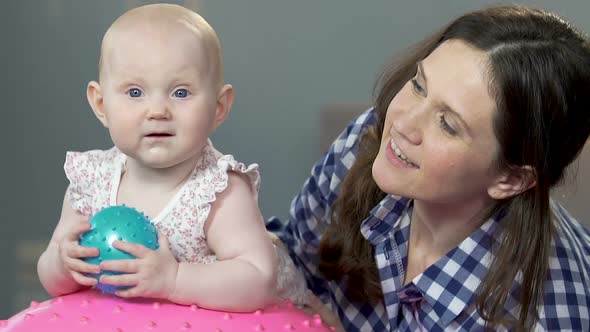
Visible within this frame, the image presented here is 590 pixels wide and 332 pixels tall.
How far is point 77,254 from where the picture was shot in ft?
3.78

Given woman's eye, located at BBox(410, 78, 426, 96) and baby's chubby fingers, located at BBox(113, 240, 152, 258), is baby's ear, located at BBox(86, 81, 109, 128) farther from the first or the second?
woman's eye, located at BBox(410, 78, 426, 96)

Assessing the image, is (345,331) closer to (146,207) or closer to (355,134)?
(355,134)

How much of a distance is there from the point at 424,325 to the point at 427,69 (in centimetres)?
41

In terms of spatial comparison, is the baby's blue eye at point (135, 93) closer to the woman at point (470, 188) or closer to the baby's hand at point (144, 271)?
the baby's hand at point (144, 271)

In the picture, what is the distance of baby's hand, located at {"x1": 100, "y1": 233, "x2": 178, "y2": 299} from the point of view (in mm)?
1127

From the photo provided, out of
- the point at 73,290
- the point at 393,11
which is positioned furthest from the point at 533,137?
the point at 393,11

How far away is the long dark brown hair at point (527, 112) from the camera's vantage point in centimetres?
129

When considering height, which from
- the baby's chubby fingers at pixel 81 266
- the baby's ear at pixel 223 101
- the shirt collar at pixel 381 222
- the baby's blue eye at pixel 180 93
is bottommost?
the shirt collar at pixel 381 222

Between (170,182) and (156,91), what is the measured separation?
0.44 feet

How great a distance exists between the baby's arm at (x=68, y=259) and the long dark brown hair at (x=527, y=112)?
1.78 feet

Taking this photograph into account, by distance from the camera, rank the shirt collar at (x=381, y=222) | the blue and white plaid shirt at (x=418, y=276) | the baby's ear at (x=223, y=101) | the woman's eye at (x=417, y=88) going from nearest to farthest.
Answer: the baby's ear at (x=223, y=101), the woman's eye at (x=417, y=88), the blue and white plaid shirt at (x=418, y=276), the shirt collar at (x=381, y=222)

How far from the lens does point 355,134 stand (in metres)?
1.68

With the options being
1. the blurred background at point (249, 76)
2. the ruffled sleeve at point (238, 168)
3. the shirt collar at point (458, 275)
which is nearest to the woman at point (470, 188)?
the shirt collar at point (458, 275)

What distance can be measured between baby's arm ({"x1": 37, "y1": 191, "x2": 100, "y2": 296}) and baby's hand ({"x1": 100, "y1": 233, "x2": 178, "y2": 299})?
3 centimetres
